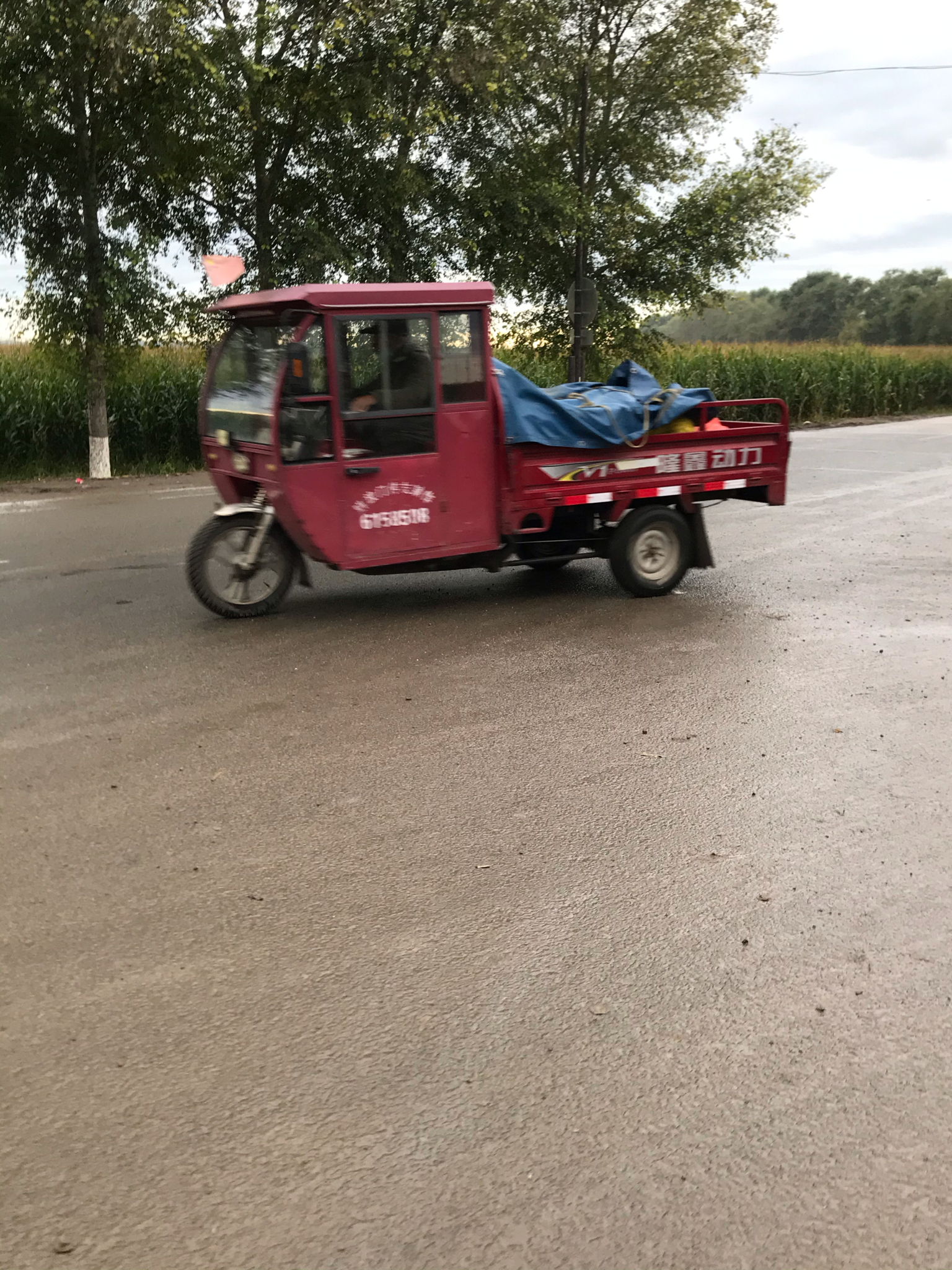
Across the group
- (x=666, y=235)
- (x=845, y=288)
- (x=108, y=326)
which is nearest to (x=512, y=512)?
(x=108, y=326)

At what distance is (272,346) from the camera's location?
847 cm

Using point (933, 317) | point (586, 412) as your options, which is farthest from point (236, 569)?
point (933, 317)

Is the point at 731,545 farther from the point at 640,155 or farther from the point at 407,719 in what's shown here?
the point at 640,155

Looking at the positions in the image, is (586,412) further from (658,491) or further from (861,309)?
(861,309)

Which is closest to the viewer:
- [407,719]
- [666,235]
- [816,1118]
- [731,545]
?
[816,1118]

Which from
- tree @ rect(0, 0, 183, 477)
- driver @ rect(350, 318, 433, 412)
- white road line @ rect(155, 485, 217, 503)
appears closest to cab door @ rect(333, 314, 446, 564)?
driver @ rect(350, 318, 433, 412)

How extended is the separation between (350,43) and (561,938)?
781 inches

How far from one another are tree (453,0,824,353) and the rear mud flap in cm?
1622

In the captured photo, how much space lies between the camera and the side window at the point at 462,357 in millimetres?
8492

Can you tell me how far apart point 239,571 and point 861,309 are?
301 feet

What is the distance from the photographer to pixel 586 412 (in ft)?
29.4

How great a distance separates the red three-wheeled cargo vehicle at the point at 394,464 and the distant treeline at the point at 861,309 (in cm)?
6655

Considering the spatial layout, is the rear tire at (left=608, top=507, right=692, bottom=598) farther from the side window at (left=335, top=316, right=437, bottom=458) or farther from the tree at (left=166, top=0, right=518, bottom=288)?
the tree at (left=166, top=0, right=518, bottom=288)

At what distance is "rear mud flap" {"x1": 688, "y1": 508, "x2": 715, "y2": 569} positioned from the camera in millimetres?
9750
